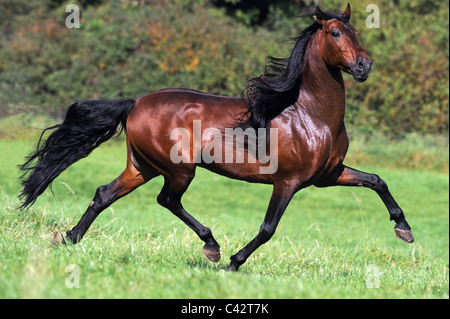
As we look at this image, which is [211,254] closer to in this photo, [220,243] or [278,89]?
[220,243]

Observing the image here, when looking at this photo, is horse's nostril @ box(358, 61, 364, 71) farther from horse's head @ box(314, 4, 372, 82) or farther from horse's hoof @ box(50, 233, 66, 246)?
horse's hoof @ box(50, 233, 66, 246)

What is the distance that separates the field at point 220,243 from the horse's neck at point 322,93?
141 cm

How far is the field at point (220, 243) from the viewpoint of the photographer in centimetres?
462

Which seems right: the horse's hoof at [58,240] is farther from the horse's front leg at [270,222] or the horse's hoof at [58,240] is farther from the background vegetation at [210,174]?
the horse's front leg at [270,222]

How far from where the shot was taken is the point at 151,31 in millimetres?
22609

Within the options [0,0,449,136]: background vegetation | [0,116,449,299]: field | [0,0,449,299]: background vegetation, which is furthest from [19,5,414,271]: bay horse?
[0,0,449,136]: background vegetation

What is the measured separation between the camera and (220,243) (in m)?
7.40

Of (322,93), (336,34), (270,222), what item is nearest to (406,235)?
(270,222)

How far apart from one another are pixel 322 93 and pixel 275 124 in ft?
1.66

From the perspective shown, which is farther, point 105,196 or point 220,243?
point 220,243
